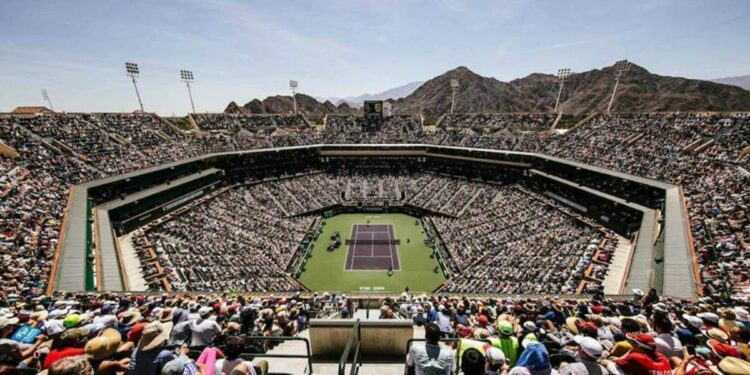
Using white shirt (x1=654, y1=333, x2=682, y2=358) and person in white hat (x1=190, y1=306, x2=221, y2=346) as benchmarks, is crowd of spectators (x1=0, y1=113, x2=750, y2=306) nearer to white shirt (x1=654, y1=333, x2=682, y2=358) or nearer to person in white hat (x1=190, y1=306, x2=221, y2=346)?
white shirt (x1=654, y1=333, x2=682, y2=358)

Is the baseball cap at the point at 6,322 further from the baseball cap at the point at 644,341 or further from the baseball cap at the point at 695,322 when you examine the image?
the baseball cap at the point at 695,322

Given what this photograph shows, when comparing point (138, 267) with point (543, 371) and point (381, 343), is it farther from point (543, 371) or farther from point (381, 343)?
point (543, 371)

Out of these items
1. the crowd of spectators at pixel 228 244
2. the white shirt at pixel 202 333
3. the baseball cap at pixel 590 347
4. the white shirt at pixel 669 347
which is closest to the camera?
the baseball cap at pixel 590 347

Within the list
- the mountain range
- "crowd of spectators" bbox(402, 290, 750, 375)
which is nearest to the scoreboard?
"crowd of spectators" bbox(402, 290, 750, 375)

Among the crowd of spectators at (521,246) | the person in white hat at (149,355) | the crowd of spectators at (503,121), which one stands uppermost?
the crowd of spectators at (503,121)

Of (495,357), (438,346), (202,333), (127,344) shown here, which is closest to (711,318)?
(495,357)

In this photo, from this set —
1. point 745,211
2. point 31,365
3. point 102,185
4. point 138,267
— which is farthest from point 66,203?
point 745,211

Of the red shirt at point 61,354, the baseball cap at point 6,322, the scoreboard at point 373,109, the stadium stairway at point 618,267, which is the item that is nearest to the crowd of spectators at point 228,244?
the baseball cap at point 6,322
